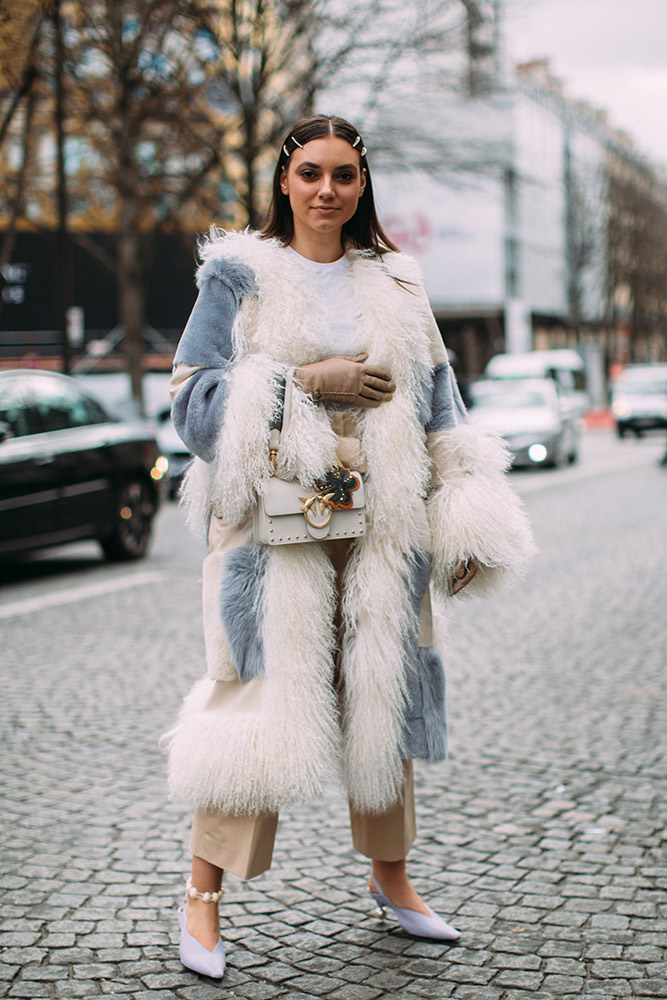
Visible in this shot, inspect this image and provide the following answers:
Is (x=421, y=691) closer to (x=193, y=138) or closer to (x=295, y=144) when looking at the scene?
(x=295, y=144)

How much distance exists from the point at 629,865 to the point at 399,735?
43.3 inches

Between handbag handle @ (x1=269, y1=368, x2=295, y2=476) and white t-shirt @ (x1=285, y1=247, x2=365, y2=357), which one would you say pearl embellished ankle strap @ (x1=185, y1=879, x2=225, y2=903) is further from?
white t-shirt @ (x1=285, y1=247, x2=365, y2=357)

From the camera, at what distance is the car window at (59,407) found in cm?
946

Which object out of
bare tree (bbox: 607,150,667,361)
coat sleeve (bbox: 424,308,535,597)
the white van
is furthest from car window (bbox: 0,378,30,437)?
bare tree (bbox: 607,150,667,361)

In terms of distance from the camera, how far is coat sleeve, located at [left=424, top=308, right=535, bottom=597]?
2861 millimetres

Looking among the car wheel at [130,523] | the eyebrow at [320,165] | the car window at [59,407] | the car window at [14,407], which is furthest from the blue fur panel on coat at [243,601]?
the car wheel at [130,523]

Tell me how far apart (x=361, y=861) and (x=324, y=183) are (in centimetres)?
198

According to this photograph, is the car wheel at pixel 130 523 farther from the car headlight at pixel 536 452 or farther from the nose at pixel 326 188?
the nose at pixel 326 188

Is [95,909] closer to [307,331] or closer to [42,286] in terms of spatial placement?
[307,331]

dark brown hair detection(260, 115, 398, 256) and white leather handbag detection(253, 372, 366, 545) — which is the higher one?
dark brown hair detection(260, 115, 398, 256)

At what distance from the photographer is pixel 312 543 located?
110 inches

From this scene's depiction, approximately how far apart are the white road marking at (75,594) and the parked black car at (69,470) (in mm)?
473

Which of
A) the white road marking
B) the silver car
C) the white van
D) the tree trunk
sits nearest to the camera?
the white road marking

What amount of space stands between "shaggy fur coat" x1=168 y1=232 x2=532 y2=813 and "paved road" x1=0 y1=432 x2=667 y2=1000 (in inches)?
17.5
